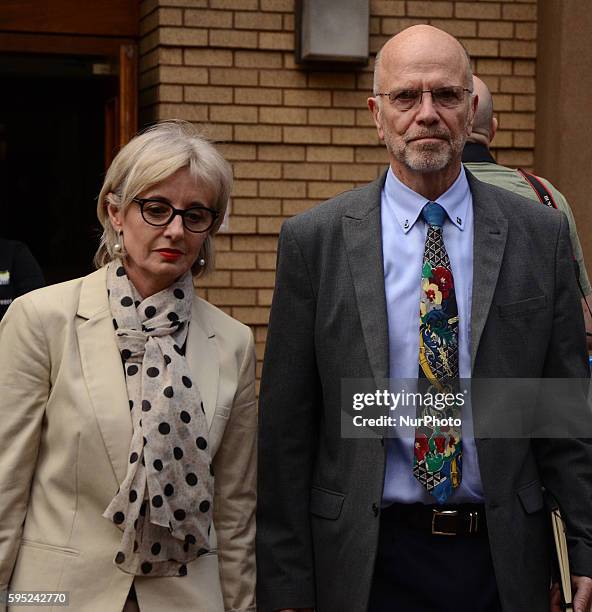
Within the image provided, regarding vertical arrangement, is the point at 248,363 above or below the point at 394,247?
below

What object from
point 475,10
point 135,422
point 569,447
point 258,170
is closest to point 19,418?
point 135,422

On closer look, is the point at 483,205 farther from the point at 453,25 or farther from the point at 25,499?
the point at 453,25

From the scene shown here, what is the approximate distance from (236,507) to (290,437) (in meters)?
0.23

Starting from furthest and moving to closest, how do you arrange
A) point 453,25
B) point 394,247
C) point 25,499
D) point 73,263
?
point 73,263 → point 453,25 → point 394,247 → point 25,499

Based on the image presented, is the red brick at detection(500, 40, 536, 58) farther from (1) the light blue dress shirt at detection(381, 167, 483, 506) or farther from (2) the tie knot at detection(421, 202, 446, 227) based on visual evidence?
(2) the tie knot at detection(421, 202, 446, 227)

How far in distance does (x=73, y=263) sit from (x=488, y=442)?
4.91m

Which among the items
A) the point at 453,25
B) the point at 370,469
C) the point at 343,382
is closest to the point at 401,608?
the point at 370,469

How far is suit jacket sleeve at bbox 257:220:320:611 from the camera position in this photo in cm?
331

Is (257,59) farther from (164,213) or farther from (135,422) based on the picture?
(135,422)

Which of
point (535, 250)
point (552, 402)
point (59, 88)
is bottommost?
point (552, 402)

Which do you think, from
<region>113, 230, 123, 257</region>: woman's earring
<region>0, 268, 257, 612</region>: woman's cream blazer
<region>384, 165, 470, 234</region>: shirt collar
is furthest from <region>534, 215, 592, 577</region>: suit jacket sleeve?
<region>113, 230, 123, 257</region>: woman's earring

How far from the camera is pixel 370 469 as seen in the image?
317 cm

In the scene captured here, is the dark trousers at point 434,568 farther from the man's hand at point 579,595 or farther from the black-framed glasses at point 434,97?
the black-framed glasses at point 434,97

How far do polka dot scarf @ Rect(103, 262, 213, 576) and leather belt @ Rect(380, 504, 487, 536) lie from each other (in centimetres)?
49
